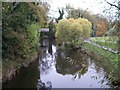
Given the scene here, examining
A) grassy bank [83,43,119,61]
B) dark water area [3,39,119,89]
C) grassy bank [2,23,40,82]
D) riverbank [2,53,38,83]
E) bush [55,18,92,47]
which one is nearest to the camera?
grassy bank [83,43,119,61]

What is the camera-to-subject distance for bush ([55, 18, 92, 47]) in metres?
32.7

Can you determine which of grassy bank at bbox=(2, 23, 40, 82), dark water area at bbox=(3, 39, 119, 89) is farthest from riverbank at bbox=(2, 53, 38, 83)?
dark water area at bbox=(3, 39, 119, 89)

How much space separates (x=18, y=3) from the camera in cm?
1614

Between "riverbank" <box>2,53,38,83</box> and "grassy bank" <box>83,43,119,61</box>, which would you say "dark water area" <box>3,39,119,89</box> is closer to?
"riverbank" <box>2,53,38,83</box>

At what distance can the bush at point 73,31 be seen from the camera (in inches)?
1287

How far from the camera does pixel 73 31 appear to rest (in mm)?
32688

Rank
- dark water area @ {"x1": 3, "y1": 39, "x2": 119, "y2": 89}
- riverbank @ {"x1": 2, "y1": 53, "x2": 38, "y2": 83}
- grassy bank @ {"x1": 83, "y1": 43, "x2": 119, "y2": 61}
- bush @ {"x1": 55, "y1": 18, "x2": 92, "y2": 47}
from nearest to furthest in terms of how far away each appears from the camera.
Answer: grassy bank @ {"x1": 83, "y1": 43, "x2": 119, "y2": 61} → dark water area @ {"x1": 3, "y1": 39, "x2": 119, "y2": 89} → riverbank @ {"x1": 2, "y1": 53, "x2": 38, "y2": 83} → bush @ {"x1": 55, "y1": 18, "x2": 92, "y2": 47}

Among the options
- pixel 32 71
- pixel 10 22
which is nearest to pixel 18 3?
pixel 10 22

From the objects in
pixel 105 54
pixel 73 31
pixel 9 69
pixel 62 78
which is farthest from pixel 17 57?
pixel 73 31

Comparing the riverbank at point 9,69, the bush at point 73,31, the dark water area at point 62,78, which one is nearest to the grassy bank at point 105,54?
the dark water area at point 62,78

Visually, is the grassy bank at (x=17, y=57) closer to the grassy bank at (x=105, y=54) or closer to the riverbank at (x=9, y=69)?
A: the riverbank at (x=9, y=69)

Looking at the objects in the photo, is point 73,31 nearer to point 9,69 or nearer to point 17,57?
point 17,57

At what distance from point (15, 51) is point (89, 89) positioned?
6450 millimetres

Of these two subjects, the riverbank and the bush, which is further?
the bush
